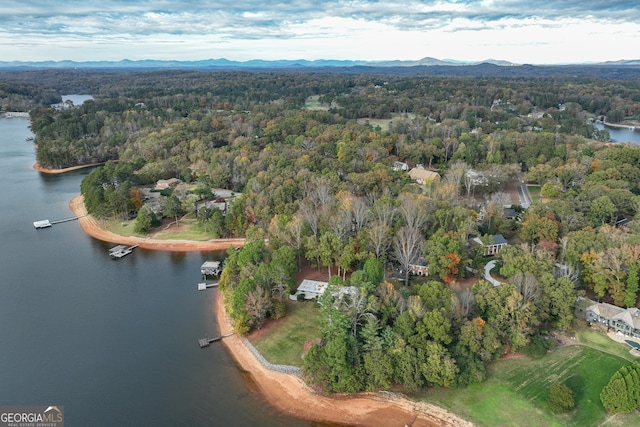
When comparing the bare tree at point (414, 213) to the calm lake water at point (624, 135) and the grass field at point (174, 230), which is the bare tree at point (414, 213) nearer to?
the grass field at point (174, 230)

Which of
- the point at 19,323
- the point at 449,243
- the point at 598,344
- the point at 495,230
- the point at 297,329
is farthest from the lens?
the point at 495,230

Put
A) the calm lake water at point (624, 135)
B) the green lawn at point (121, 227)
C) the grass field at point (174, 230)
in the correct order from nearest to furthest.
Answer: the grass field at point (174, 230), the green lawn at point (121, 227), the calm lake water at point (624, 135)

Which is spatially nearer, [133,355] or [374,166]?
[133,355]

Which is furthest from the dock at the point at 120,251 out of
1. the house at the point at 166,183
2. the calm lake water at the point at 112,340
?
the house at the point at 166,183

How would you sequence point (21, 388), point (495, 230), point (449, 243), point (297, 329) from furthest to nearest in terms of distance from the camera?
point (495, 230) → point (449, 243) → point (297, 329) → point (21, 388)

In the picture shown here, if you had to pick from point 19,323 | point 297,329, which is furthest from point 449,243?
point 19,323

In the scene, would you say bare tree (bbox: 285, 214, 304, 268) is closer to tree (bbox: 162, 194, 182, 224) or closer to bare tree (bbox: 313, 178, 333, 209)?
bare tree (bbox: 313, 178, 333, 209)

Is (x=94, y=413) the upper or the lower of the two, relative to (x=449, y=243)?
lower

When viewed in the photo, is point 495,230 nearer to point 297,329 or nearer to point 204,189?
point 297,329
